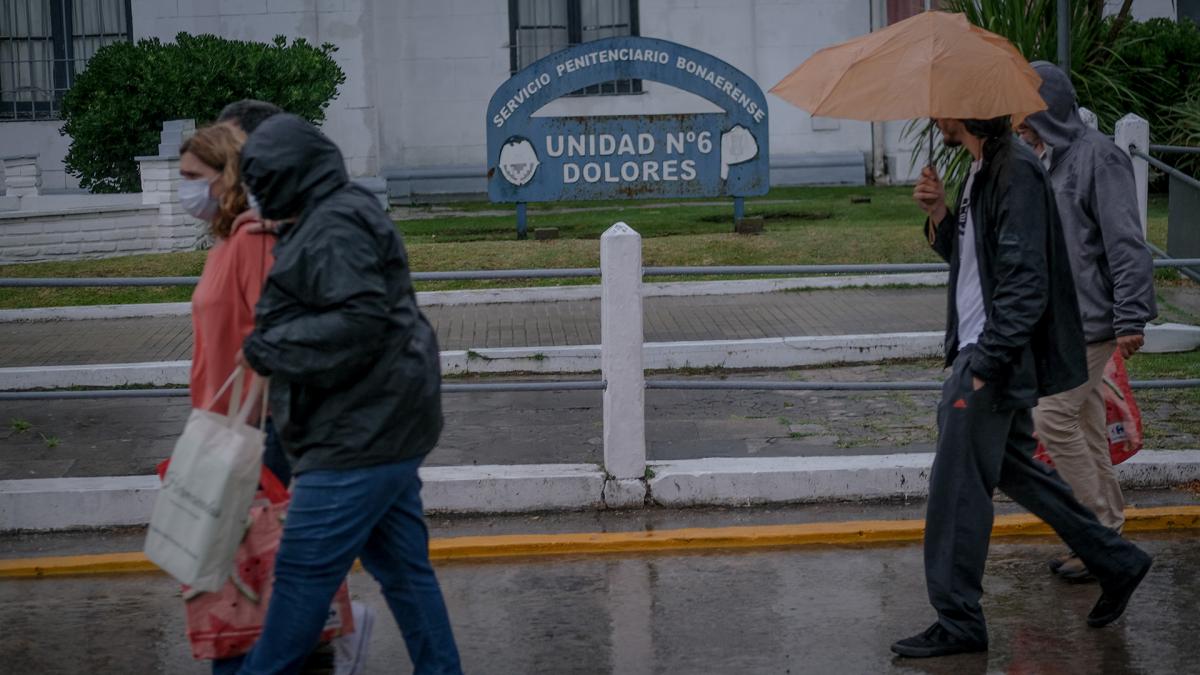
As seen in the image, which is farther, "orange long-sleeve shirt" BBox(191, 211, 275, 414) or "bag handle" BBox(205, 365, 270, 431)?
"orange long-sleeve shirt" BBox(191, 211, 275, 414)

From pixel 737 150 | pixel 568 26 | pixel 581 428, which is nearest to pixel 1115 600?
pixel 581 428

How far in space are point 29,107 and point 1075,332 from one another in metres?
17.5

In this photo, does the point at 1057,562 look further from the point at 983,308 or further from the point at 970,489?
the point at 983,308

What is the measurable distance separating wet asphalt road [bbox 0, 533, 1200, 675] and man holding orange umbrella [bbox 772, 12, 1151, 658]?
0.27 metres

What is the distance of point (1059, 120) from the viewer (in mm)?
6039

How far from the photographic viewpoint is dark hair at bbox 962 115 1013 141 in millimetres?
5316

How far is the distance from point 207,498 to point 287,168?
0.92 m

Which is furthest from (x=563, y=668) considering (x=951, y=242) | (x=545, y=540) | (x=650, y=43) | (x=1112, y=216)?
(x=650, y=43)

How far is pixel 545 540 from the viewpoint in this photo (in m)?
6.88

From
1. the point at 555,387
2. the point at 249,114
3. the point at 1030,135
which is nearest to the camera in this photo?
the point at 249,114

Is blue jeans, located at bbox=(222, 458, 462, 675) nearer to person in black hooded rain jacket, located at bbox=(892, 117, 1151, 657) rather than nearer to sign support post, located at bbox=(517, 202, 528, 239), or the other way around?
person in black hooded rain jacket, located at bbox=(892, 117, 1151, 657)

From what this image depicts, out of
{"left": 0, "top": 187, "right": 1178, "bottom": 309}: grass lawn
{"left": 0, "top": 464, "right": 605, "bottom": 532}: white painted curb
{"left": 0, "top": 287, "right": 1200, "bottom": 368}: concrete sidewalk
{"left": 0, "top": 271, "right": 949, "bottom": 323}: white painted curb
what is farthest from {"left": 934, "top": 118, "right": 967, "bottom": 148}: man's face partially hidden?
{"left": 0, "top": 187, "right": 1178, "bottom": 309}: grass lawn

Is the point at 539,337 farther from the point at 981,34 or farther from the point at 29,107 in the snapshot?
the point at 29,107

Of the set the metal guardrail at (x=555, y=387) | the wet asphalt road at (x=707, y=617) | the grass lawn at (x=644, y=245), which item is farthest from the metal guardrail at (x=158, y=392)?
the grass lawn at (x=644, y=245)
